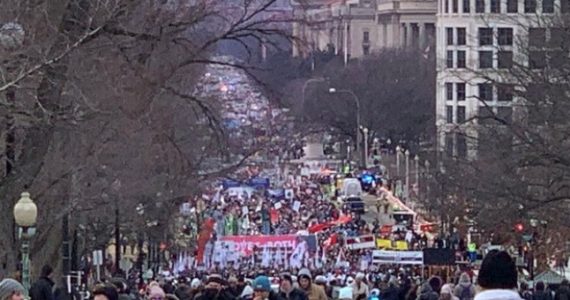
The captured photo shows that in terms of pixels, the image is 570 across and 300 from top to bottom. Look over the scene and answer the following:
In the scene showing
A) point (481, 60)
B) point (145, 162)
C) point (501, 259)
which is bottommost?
point (501, 259)

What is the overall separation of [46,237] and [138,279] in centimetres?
1283

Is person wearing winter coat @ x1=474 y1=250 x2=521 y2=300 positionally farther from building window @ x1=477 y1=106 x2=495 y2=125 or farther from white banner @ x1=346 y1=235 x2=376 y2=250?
white banner @ x1=346 y1=235 x2=376 y2=250

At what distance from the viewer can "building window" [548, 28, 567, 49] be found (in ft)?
118

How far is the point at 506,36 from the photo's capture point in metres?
73.2

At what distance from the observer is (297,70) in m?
A: 154

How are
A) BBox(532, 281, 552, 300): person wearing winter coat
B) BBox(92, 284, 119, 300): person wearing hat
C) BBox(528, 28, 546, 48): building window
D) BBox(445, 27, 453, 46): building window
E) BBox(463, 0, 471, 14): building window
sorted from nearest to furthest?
BBox(92, 284, 119, 300): person wearing hat, BBox(532, 281, 552, 300): person wearing winter coat, BBox(528, 28, 546, 48): building window, BBox(463, 0, 471, 14): building window, BBox(445, 27, 453, 46): building window

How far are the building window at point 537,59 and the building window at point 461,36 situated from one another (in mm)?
69065

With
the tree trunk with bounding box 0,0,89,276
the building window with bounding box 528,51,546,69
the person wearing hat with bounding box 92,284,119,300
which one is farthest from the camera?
the building window with bounding box 528,51,546,69

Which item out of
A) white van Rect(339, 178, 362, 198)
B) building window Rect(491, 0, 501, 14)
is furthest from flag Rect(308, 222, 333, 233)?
building window Rect(491, 0, 501, 14)

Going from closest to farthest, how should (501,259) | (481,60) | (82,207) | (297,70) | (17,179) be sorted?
(501,259) < (17,179) < (82,207) < (481,60) < (297,70)

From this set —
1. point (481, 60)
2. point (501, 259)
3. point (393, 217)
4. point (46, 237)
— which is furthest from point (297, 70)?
point (501, 259)

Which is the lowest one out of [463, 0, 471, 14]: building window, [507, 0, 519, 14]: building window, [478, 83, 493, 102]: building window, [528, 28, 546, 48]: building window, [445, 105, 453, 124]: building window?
[528, 28, 546, 48]: building window

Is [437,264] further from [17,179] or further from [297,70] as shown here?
[297,70]

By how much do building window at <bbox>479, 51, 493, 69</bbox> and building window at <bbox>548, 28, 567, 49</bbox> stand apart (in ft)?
133
